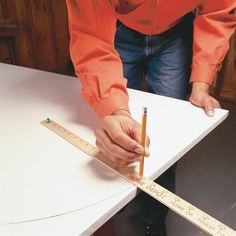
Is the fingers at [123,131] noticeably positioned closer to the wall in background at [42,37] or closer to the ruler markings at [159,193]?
the ruler markings at [159,193]

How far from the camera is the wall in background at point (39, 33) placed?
9.45ft

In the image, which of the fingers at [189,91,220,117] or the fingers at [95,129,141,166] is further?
the fingers at [189,91,220,117]

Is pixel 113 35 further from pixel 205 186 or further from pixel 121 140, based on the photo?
pixel 205 186

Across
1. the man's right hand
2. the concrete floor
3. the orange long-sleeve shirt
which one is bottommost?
the concrete floor

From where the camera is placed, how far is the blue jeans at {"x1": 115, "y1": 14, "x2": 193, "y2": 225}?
1078 millimetres

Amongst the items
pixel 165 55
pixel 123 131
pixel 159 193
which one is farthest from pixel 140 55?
→ pixel 159 193

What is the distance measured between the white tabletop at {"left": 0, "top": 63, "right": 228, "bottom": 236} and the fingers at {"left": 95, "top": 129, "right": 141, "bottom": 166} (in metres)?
0.03

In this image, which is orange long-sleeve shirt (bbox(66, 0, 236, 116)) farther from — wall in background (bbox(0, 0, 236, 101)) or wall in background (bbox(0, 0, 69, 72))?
wall in background (bbox(0, 0, 69, 72))

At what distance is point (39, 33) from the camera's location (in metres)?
3.09

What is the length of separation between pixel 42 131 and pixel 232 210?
105 centimetres

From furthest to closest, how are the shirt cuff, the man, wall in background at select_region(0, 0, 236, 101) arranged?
wall in background at select_region(0, 0, 236, 101), the shirt cuff, the man

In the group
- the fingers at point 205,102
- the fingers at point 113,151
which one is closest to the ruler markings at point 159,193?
the fingers at point 113,151

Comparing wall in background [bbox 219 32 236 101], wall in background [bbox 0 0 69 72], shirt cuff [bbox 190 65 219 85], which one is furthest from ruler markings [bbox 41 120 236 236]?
wall in background [bbox 0 0 69 72]

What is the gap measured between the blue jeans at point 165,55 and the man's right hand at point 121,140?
47 cm
